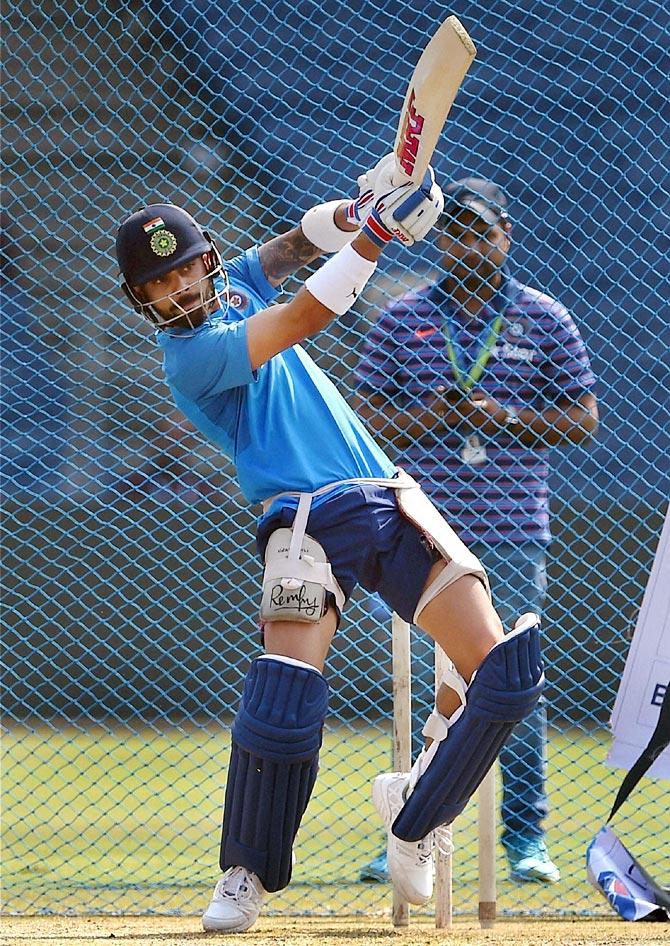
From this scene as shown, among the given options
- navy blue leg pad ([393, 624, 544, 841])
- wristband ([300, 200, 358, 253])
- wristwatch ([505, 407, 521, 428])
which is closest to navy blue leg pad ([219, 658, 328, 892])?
navy blue leg pad ([393, 624, 544, 841])

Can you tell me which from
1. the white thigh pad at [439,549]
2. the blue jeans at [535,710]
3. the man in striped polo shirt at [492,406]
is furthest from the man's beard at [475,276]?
the white thigh pad at [439,549]

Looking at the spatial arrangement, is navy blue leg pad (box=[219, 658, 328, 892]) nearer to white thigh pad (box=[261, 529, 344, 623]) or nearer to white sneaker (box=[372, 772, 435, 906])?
white thigh pad (box=[261, 529, 344, 623])

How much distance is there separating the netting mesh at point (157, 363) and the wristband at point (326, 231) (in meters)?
1.39

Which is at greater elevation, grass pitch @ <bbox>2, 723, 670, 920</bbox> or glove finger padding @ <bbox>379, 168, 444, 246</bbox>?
glove finger padding @ <bbox>379, 168, 444, 246</bbox>

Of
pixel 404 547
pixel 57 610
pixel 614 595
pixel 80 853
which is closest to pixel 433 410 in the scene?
pixel 404 547

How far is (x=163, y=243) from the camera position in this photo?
314cm

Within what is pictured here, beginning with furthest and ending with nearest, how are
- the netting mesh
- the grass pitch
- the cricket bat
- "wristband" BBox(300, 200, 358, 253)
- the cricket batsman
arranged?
the netting mesh → the grass pitch → "wristband" BBox(300, 200, 358, 253) → the cricket batsman → the cricket bat

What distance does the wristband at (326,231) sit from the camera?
3.40 m

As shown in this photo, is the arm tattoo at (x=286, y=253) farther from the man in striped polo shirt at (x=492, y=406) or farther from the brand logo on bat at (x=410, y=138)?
the man in striped polo shirt at (x=492, y=406)

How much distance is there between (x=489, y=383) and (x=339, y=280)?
1314 millimetres

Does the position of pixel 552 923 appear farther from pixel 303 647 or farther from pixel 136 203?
pixel 136 203

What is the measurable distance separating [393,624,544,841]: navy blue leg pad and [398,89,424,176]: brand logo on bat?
104cm

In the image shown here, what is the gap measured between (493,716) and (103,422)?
11.4 ft

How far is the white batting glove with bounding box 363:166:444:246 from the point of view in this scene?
295 cm
